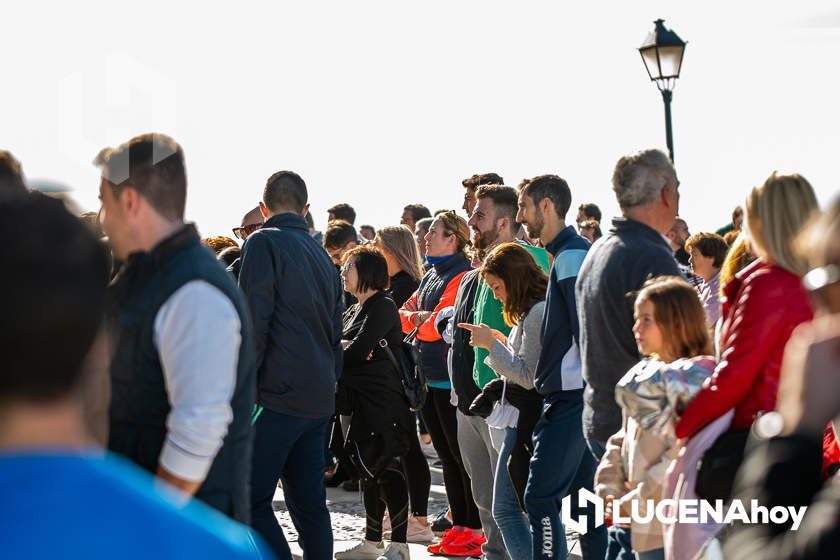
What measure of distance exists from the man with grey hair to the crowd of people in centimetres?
1

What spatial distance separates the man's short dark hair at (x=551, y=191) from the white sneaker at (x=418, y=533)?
2695 mm

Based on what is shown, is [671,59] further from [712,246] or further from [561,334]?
[561,334]

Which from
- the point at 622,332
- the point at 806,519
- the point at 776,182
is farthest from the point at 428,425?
the point at 806,519

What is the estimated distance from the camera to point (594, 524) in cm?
528

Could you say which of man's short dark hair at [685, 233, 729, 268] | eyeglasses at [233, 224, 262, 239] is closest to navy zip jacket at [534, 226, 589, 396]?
eyeglasses at [233, 224, 262, 239]

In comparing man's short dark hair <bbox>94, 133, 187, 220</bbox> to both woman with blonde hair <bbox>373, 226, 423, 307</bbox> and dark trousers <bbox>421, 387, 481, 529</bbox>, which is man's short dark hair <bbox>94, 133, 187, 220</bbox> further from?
woman with blonde hair <bbox>373, 226, 423, 307</bbox>

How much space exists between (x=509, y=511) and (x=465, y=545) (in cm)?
140

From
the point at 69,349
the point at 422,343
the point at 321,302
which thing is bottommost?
the point at 422,343

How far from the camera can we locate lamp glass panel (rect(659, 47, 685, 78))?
12180 mm

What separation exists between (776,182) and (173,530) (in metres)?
3.00

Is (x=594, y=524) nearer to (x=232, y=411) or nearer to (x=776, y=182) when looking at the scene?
(x=776, y=182)

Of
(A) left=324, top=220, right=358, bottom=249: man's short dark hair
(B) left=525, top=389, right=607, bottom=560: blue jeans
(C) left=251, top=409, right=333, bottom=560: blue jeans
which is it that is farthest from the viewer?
(A) left=324, top=220, right=358, bottom=249: man's short dark hair

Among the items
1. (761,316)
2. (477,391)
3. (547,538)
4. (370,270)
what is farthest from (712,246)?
(761,316)

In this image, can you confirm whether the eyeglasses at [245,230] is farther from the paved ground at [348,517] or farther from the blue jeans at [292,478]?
the blue jeans at [292,478]
